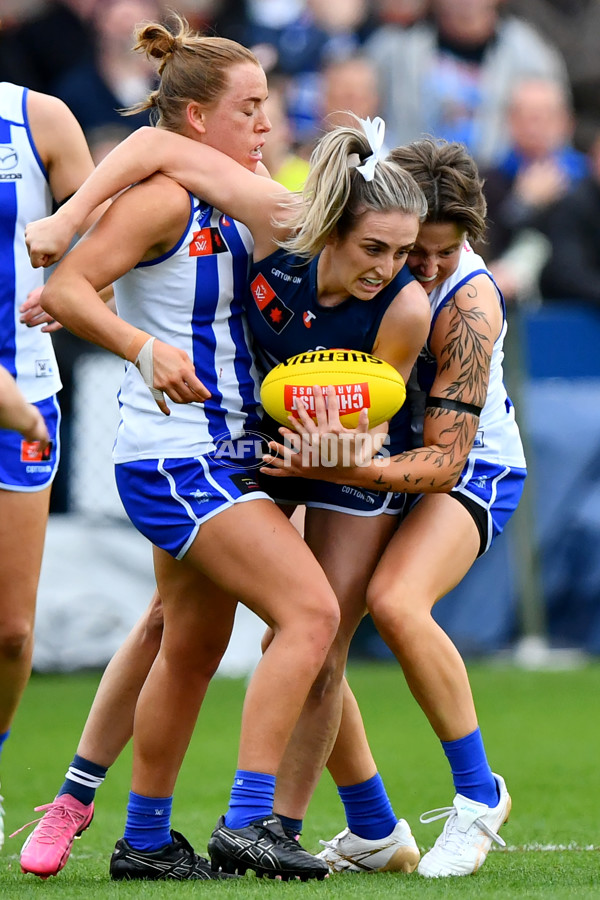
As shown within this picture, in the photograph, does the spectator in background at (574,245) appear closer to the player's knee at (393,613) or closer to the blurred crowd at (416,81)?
the blurred crowd at (416,81)

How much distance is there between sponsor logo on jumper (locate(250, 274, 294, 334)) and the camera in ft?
12.4

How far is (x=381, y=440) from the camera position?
376 cm

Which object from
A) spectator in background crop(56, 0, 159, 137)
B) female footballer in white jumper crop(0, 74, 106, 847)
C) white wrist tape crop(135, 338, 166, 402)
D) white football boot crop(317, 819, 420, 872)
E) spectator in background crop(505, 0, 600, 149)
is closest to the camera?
white wrist tape crop(135, 338, 166, 402)

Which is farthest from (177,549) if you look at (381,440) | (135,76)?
(135,76)

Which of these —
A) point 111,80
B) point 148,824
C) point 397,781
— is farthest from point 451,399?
point 111,80

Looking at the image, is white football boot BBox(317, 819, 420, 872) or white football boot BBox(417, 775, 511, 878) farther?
white football boot BBox(317, 819, 420, 872)

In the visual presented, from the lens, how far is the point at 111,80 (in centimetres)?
1079

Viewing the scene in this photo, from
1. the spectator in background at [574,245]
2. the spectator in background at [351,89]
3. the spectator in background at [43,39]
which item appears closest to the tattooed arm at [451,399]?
the spectator in background at [574,245]

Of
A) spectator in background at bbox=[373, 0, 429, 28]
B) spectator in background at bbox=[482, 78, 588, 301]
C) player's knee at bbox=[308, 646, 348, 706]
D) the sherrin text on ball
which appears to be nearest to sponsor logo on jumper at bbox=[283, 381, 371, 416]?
the sherrin text on ball

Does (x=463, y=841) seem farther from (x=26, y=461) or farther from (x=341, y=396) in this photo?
(x=26, y=461)

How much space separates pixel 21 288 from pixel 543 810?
2.64 m

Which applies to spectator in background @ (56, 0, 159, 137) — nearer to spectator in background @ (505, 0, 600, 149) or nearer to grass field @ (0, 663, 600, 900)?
spectator in background @ (505, 0, 600, 149)

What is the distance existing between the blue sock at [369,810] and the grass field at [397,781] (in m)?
0.24

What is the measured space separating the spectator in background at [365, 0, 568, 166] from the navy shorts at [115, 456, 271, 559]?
757cm
